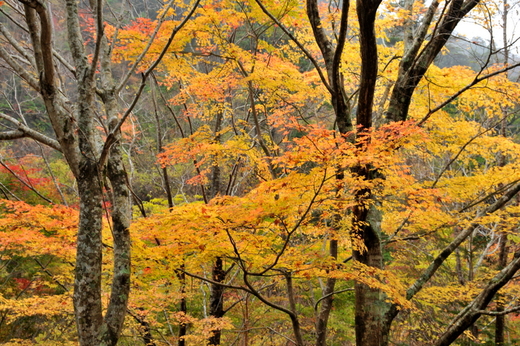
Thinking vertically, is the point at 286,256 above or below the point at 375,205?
below

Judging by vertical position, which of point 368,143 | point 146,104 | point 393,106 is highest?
point 146,104

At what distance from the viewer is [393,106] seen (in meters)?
4.62

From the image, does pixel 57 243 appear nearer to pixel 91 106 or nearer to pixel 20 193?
pixel 91 106

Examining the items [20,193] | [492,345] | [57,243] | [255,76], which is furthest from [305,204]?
[20,193]

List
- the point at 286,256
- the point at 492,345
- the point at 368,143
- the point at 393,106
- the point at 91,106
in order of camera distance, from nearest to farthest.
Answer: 1. the point at 91,106
2. the point at 368,143
3. the point at 286,256
4. the point at 393,106
5. the point at 492,345

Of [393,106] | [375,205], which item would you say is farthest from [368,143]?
[393,106]

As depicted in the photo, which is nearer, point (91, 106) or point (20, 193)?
point (91, 106)

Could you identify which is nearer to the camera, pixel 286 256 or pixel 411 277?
pixel 286 256

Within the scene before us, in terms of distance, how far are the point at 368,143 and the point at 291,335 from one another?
843 centimetres

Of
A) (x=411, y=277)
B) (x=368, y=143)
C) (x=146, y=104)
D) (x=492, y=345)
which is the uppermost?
(x=146, y=104)

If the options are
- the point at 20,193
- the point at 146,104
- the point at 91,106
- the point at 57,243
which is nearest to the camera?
the point at 91,106

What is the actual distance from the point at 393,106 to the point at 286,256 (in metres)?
2.51

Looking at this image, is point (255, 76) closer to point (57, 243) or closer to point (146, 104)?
point (57, 243)

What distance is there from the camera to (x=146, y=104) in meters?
18.8
